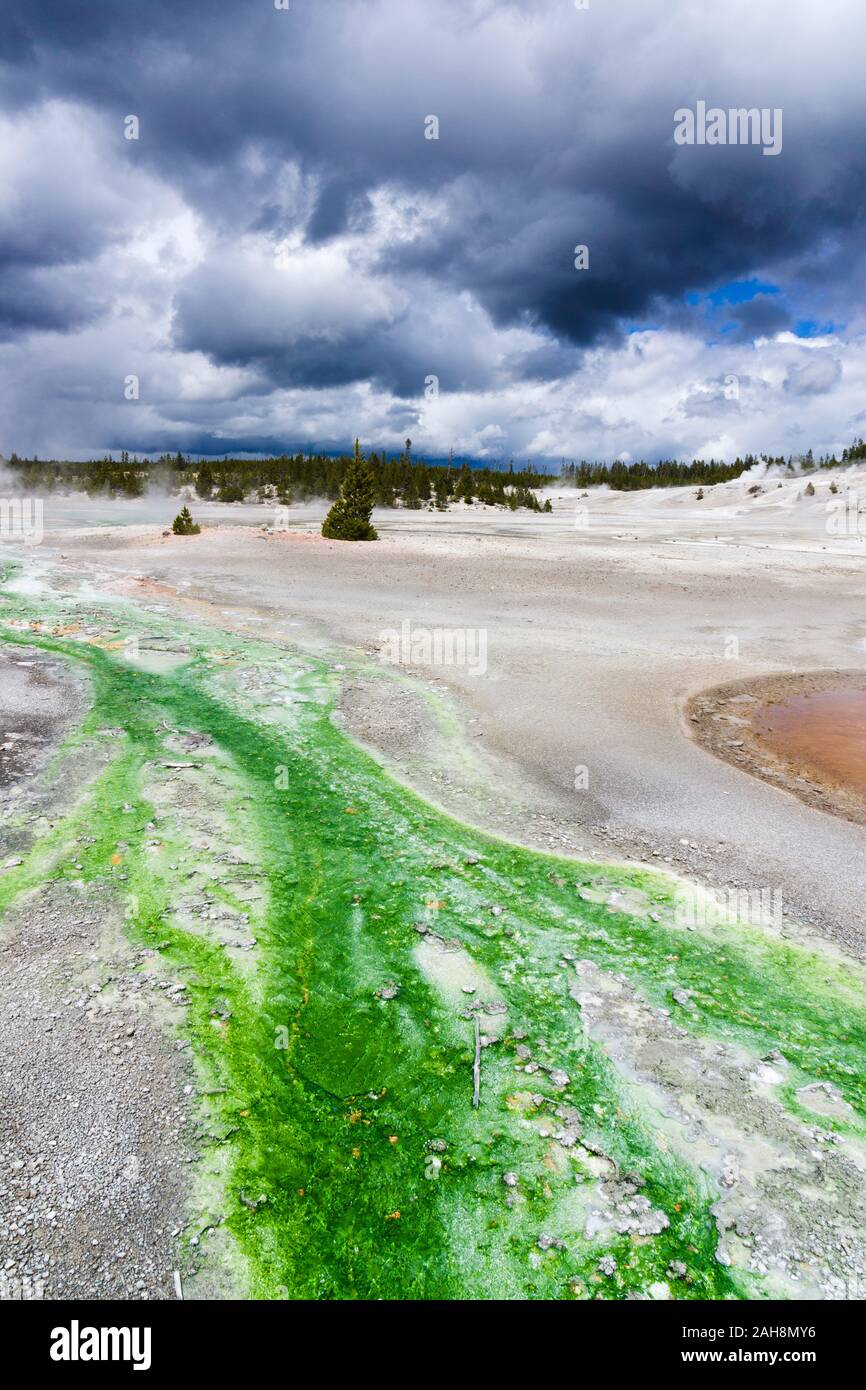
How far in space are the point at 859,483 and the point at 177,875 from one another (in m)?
72.0

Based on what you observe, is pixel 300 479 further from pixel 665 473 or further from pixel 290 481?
pixel 665 473

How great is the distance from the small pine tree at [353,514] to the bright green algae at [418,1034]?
2306 cm

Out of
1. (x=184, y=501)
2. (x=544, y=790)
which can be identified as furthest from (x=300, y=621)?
(x=184, y=501)

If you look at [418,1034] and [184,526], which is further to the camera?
[184,526]

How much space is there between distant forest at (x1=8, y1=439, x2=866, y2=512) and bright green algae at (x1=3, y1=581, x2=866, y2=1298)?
5038 centimetres

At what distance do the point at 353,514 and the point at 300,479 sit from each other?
47.1 meters

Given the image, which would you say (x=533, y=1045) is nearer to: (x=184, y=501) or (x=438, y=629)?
(x=438, y=629)

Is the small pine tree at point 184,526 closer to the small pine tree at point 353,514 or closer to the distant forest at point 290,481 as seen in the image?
the small pine tree at point 353,514

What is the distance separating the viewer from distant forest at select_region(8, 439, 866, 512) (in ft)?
222

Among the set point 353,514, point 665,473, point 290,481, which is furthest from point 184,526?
point 665,473

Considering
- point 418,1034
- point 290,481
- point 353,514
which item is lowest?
point 418,1034

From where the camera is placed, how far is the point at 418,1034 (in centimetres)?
449

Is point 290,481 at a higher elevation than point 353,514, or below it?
higher

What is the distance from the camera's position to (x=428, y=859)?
6594 millimetres
